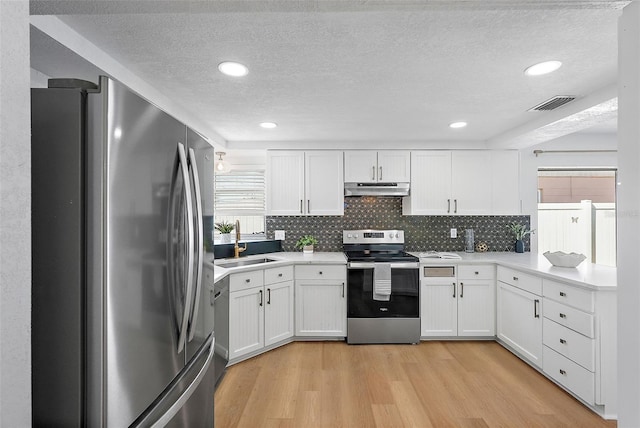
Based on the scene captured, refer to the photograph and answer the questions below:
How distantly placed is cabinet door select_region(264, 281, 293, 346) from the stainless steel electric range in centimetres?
63

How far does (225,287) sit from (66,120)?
2132mm

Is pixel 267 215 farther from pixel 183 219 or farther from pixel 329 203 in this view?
pixel 183 219

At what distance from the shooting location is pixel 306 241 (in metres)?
4.20

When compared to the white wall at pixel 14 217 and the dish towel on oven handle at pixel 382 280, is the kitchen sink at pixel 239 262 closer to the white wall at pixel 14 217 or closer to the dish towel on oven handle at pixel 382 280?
the dish towel on oven handle at pixel 382 280

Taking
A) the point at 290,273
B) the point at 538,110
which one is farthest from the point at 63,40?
the point at 538,110

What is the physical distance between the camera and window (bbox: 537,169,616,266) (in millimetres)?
3916

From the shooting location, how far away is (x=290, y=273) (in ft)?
11.8

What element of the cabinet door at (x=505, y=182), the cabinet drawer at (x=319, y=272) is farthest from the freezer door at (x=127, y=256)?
the cabinet door at (x=505, y=182)

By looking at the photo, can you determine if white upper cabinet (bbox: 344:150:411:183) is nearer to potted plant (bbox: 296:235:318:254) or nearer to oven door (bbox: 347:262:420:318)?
potted plant (bbox: 296:235:318:254)

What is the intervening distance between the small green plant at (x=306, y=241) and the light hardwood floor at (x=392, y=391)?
4.11ft

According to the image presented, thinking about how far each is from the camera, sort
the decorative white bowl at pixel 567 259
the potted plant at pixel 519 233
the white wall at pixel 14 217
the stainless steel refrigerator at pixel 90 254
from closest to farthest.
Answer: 1. the white wall at pixel 14 217
2. the stainless steel refrigerator at pixel 90 254
3. the decorative white bowl at pixel 567 259
4. the potted plant at pixel 519 233

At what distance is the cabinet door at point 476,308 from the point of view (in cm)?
362

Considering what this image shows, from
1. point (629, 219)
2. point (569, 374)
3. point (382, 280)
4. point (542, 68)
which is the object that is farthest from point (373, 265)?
point (629, 219)

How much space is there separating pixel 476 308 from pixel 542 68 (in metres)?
2.51
